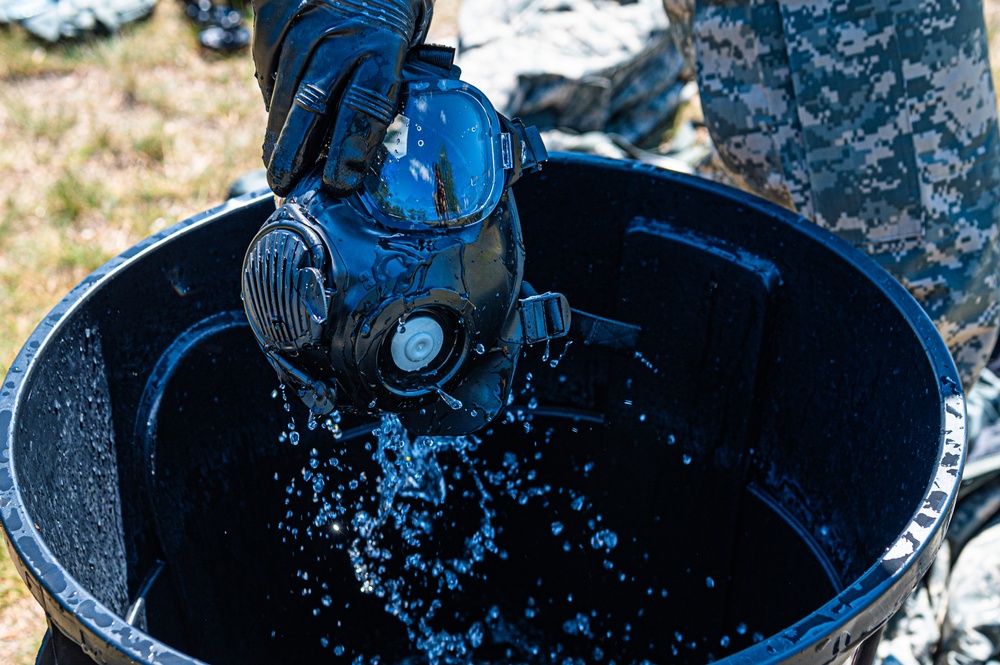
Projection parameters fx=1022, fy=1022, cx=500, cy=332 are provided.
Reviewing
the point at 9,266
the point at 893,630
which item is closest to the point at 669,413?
the point at 893,630

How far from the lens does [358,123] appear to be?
110 centimetres

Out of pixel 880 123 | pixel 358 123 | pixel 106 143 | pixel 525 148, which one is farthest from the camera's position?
pixel 106 143

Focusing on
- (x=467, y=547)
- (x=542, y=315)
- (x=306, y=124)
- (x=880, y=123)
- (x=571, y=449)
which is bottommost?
(x=467, y=547)

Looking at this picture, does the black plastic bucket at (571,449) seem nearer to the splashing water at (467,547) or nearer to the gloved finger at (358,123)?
the splashing water at (467,547)

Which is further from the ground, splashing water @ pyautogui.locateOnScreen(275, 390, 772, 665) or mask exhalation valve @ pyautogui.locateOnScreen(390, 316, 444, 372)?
mask exhalation valve @ pyautogui.locateOnScreen(390, 316, 444, 372)

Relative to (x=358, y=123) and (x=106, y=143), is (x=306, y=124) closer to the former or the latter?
(x=358, y=123)

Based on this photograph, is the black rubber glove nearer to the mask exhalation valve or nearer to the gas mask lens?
the gas mask lens

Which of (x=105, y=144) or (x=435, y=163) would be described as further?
(x=105, y=144)

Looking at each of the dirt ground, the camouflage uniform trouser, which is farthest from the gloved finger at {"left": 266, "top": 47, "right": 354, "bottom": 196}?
the dirt ground

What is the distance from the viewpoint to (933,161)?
189cm

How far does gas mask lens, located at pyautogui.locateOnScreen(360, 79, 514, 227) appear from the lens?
3.70ft

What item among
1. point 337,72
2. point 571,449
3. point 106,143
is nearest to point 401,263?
point 337,72

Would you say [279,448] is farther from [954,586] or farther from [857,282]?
[954,586]

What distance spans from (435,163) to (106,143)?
2.69 metres
